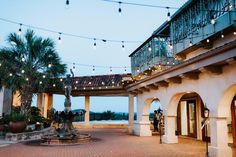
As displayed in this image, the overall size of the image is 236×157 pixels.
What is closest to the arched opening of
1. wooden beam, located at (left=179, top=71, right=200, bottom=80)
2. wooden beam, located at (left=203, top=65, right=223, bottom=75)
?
wooden beam, located at (left=179, top=71, right=200, bottom=80)

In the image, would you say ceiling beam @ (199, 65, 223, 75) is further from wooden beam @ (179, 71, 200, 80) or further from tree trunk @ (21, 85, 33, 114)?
tree trunk @ (21, 85, 33, 114)

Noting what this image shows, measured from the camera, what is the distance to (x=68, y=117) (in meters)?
12.5

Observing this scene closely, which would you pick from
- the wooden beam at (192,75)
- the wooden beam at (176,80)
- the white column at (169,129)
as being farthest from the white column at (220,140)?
the white column at (169,129)

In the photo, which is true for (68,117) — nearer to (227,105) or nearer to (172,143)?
(172,143)

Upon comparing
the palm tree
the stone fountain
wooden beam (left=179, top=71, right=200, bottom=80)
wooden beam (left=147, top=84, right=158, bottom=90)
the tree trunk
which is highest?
the palm tree

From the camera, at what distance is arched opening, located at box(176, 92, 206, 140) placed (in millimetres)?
12875

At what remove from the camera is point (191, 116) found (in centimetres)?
1409

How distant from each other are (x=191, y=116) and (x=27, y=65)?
9.61 metres

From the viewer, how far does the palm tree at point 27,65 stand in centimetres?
1374

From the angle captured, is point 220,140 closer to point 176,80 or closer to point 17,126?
point 176,80

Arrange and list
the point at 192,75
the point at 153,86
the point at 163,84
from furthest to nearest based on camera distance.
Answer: the point at 153,86 → the point at 163,84 → the point at 192,75

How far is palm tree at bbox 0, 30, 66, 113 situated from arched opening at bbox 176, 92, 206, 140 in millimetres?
7693

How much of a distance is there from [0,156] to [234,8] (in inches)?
367

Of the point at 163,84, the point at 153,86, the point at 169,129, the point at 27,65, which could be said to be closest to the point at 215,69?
the point at 163,84
